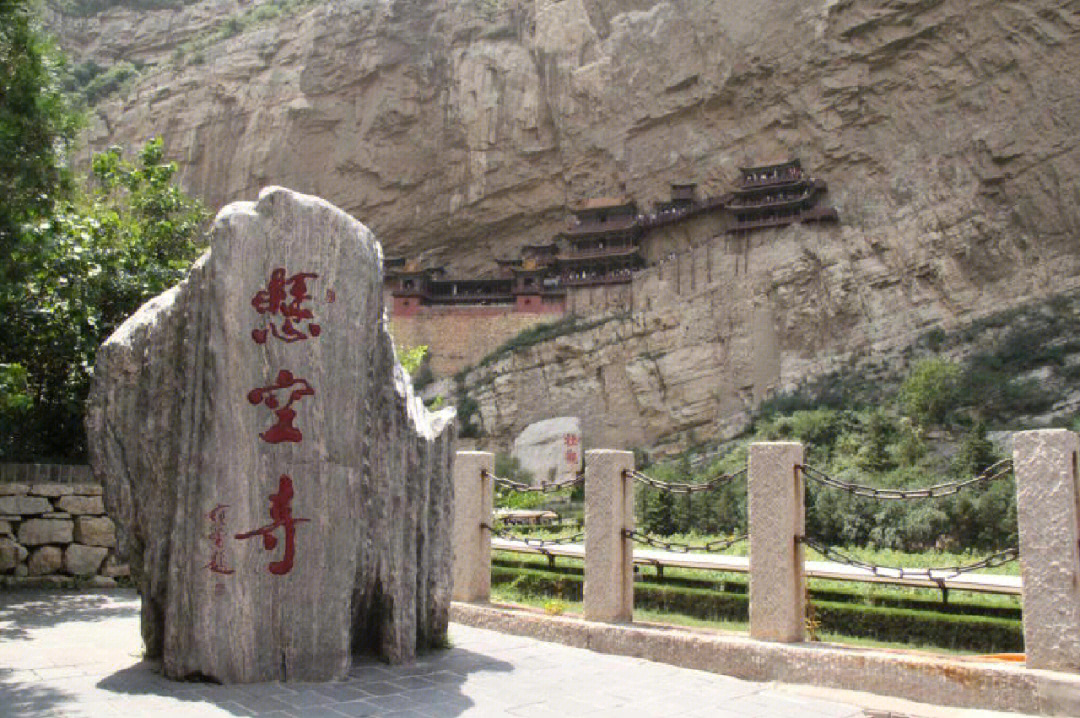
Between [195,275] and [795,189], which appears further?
[795,189]

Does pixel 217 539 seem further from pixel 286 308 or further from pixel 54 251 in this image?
pixel 54 251

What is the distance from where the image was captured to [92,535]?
7.89m

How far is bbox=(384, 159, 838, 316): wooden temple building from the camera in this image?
2855 centimetres

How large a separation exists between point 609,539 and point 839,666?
1689mm

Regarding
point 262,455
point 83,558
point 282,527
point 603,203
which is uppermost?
point 603,203

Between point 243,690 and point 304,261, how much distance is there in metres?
2.13

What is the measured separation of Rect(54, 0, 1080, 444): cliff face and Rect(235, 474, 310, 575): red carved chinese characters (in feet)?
79.5

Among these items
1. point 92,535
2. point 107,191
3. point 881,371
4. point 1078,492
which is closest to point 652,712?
point 1078,492

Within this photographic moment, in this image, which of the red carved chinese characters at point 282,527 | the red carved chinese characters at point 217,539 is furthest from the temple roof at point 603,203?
the red carved chinese characters at point 217,539

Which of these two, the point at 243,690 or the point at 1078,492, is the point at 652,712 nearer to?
the point at 243,690

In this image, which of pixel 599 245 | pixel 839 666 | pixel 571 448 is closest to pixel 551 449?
pixel 571 448

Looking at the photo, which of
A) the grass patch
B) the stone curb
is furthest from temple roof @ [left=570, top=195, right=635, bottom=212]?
the stone curb

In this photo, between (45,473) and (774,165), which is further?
(774,165)

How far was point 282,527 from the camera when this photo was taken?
14.1ft
